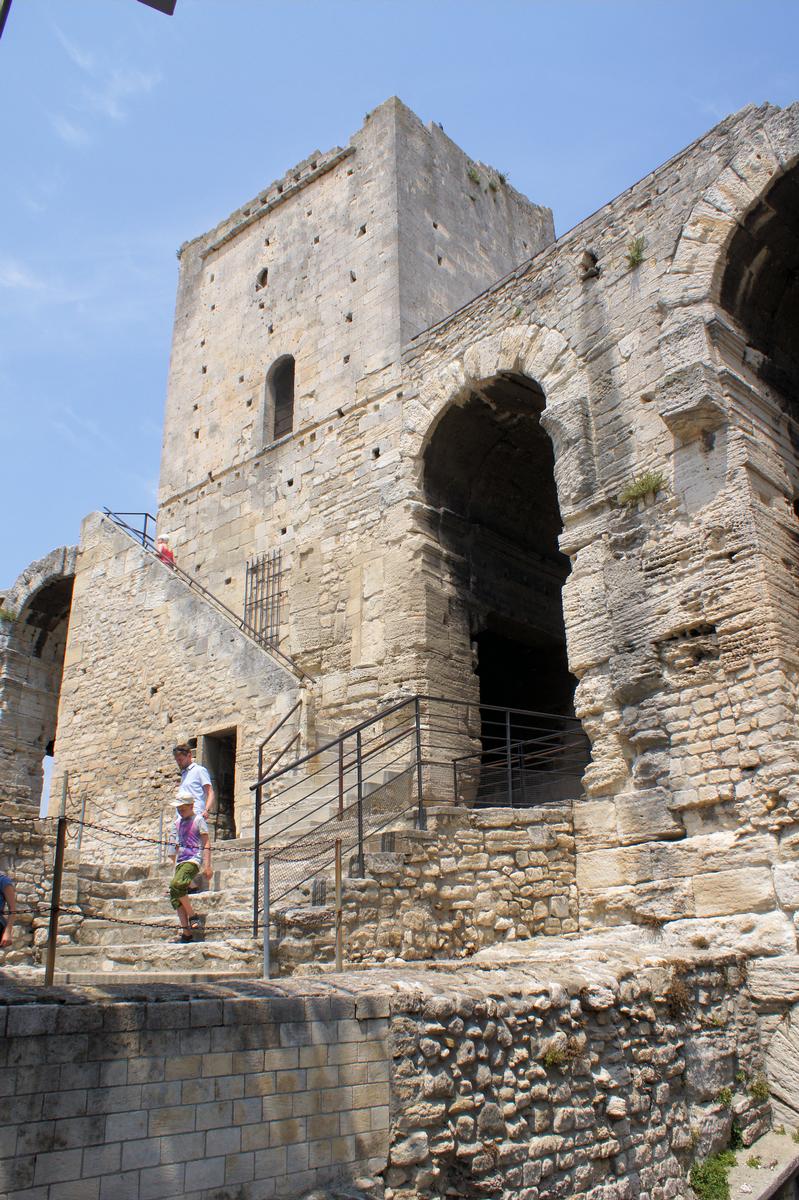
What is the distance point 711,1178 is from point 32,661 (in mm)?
14613

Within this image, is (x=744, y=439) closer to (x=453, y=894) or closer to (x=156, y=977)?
(x=453, y=894)

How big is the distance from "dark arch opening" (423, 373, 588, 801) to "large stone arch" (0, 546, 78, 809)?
7.54 m

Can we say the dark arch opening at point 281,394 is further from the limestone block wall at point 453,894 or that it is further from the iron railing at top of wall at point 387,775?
the limestone block wall at point 453,894

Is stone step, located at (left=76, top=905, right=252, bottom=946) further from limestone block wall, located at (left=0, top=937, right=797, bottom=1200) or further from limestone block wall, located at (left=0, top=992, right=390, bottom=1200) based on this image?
limestone block wall, located at (left=0, top=992, right=390, bottom=1200)

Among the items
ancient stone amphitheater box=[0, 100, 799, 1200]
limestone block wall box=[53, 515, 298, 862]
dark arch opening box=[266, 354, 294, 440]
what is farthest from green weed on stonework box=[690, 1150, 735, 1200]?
dark arch opening box=[266, 354, 294, 440]

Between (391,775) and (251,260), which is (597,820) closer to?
(391,775)

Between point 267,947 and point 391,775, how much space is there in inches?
158

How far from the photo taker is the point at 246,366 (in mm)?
14641

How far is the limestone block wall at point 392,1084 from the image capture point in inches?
112

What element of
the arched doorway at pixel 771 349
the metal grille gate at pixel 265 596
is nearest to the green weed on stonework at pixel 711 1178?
the arched doorway at pixel 771 349

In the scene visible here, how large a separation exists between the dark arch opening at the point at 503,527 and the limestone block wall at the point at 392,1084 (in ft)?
17.9

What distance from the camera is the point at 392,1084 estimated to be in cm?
369

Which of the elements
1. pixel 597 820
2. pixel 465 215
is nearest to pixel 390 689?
pixel 597 820

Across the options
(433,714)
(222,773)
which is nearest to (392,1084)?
(433,714)
